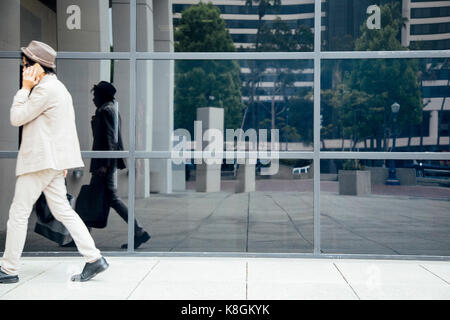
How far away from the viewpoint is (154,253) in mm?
6074

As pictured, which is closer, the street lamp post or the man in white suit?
the man in white suit

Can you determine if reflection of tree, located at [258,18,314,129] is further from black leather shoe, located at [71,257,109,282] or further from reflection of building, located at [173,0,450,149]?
black leather shoe, located at [71,257,109,282]

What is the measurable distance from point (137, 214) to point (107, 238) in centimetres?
45

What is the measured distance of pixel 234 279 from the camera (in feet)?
16.4

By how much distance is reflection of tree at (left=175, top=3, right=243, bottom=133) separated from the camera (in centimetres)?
612

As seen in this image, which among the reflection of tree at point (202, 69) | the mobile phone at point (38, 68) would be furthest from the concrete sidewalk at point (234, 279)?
the mobile phone at point (38, 68)

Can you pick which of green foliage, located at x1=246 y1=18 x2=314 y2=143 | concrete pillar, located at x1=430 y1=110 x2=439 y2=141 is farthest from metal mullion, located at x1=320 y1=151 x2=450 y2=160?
green foliage, located at x1=246 y1=18 x2=314 y2=143

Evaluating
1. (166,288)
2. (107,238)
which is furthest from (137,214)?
(166,288)

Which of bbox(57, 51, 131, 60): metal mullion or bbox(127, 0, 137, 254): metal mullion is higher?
bbox(57, 51, 131, 60): metal mullion

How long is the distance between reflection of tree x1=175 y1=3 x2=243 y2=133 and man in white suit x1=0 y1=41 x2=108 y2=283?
1646mm

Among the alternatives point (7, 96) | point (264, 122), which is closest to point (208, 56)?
point (264, 122)

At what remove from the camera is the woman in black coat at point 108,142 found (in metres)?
6.08

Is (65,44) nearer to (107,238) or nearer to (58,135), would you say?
(58,135)

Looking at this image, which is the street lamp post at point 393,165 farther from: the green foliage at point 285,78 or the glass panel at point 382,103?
the green foliage at point 285,78
